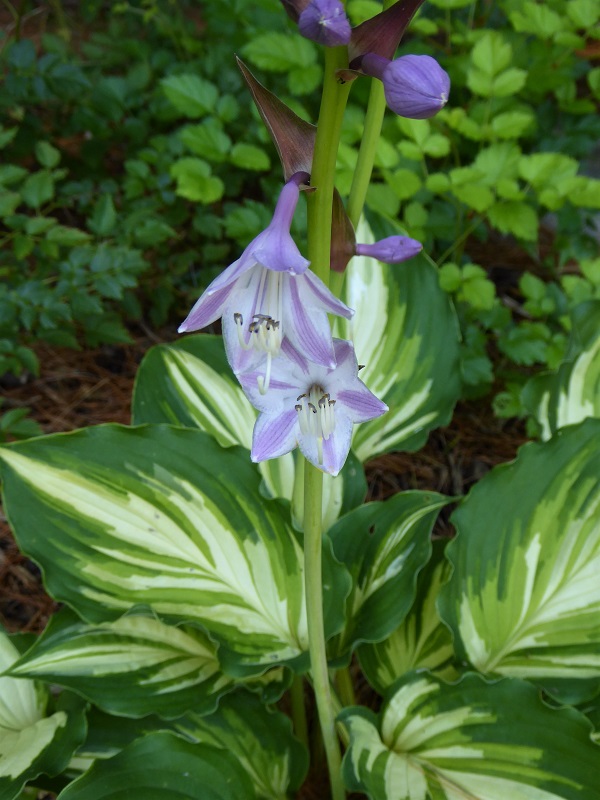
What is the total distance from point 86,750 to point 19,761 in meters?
0.15

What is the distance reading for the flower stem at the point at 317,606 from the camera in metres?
0.99

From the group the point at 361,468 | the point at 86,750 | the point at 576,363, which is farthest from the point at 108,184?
the point at 86,750

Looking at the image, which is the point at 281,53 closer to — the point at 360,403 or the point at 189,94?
the point at 189,94

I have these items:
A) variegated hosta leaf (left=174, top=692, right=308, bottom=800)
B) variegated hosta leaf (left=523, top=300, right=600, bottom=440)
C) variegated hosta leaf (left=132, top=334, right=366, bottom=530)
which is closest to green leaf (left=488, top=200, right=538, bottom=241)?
variegated hosta leaf (left=523, top=300, right=600, bottom=440)

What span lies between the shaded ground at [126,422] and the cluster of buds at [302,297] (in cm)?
127

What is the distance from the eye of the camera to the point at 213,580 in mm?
1321

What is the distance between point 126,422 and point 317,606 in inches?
51.7

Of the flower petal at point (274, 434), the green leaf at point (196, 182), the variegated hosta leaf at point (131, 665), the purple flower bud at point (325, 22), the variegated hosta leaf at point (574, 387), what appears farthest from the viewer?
the green leaf at point (196, 182)

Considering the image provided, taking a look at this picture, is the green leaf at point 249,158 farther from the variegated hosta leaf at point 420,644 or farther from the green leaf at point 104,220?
the variegated hosta leaf at point 420,644

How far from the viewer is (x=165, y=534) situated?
1.32 meters

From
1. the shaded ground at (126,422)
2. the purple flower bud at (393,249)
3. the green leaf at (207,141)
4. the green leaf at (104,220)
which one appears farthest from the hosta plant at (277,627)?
the green leaf at (207,141)

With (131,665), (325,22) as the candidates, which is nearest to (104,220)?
(131,665)

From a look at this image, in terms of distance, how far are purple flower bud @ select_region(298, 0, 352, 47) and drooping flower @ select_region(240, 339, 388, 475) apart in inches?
12.3

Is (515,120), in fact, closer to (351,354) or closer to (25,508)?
(351,354)
